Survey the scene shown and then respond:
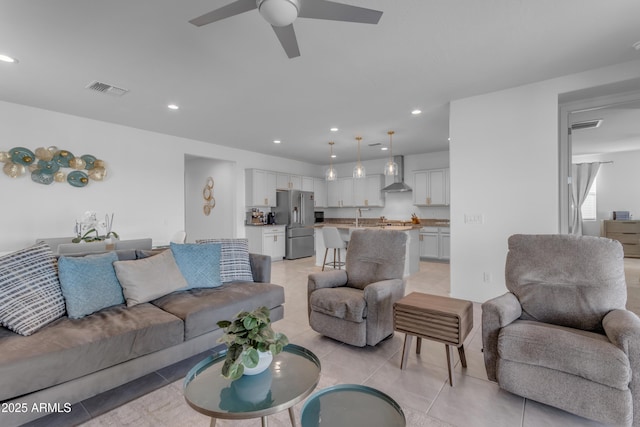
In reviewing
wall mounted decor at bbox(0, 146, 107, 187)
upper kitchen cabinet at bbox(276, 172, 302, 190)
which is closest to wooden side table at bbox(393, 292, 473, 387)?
wall mounted decor at bbox(0, 146, 107, 187)

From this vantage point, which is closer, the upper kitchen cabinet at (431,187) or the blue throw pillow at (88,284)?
the blue throw pillow at (88,284)

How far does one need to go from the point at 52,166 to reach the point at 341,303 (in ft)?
15.2

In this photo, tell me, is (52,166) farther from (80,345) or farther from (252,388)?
(252,388)

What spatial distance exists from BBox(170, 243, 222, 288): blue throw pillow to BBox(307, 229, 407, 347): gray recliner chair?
3.16 ft

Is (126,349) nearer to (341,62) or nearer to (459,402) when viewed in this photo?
(459,402)

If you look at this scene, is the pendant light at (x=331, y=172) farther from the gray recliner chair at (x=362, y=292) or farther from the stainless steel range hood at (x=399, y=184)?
the gray recliner chair at (x=362, y=292)

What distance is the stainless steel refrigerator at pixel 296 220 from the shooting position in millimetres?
A: 7441

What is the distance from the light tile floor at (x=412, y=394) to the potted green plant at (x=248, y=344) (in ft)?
2.01

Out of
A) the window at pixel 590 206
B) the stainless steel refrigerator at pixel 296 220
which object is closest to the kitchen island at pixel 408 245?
the stainless steel refrigerator at pixel 296 220

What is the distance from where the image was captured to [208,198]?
24.9ft

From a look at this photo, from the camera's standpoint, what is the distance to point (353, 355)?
2453 millimetres

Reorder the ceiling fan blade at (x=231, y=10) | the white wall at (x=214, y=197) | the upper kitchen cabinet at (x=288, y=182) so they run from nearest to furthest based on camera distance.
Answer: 1. the ceiling fan blade at (x=231, y=10)
2. the white wall at (x=214, y=197)
3. the upper kitchen cabinet at (x=288, y=182)

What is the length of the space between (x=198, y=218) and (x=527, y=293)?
292 inches

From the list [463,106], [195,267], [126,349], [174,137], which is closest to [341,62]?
[463,106]
